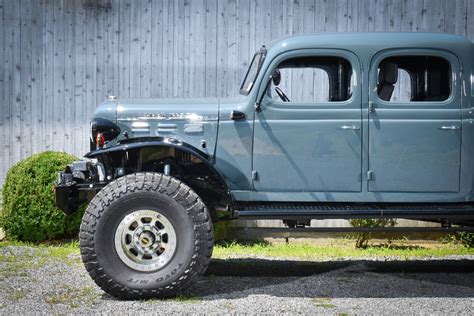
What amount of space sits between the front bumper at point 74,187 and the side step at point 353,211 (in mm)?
1346

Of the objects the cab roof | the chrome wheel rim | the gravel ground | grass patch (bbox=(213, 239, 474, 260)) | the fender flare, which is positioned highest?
the cab roof

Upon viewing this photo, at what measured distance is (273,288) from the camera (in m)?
7.30

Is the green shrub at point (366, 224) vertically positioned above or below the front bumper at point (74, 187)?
below

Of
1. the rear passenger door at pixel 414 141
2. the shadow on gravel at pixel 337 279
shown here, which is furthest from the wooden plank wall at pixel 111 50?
the rear passenger door at pixel 414 141

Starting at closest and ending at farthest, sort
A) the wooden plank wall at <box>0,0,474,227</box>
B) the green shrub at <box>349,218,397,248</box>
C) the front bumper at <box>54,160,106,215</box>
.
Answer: the front bumper at <box>54,160,106,215</box>
the green shrub at <box>349,218,397,248</box>
the wooden plank wall at <box>0,0,474,227</box>

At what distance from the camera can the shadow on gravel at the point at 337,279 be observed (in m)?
7.15

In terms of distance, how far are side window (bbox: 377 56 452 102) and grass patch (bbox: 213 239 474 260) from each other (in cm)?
254

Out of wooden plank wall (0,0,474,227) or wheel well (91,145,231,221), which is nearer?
wheel well (91,145,231,221)

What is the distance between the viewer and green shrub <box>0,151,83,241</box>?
9773mm

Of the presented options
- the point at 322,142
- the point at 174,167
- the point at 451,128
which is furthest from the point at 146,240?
the point at 451,128

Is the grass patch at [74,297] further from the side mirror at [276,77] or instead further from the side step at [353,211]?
the side mirror at [276,77]

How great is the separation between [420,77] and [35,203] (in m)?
4.98

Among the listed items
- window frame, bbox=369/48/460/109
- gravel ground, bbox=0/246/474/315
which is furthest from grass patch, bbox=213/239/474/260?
window frame, bbox=369/48/460/109

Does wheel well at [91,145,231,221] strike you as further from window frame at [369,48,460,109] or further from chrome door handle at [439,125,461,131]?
chrome door handle at [439,125,461,131]
